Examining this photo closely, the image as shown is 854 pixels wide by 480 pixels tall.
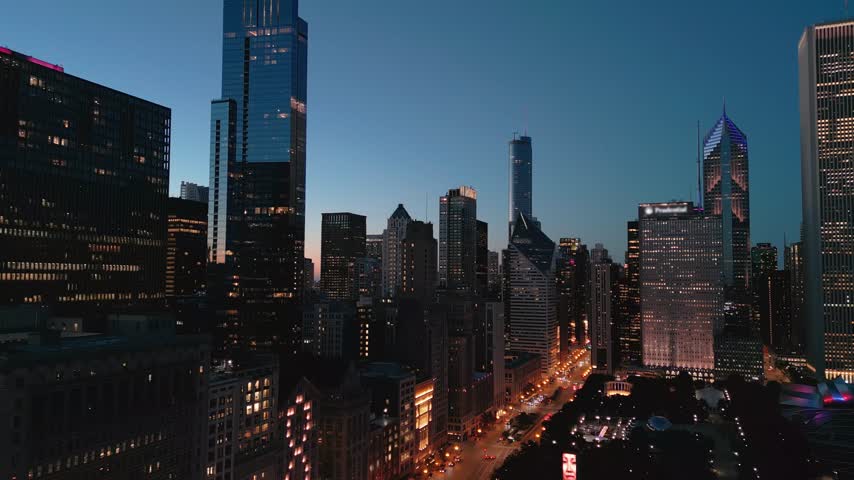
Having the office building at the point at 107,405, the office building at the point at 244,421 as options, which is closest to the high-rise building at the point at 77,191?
the office building at the point at 107,405

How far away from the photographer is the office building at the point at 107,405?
210 ft

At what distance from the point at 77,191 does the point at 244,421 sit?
66254mm

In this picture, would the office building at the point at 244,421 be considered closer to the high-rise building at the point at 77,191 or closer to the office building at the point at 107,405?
the office building at the point at 107,405

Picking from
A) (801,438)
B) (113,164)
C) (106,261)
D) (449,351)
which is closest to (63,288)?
(106,261)

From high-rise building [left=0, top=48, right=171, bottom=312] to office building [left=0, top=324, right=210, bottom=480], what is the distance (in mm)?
41840

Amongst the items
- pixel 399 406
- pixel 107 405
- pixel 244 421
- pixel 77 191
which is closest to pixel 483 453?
pixel 399 406

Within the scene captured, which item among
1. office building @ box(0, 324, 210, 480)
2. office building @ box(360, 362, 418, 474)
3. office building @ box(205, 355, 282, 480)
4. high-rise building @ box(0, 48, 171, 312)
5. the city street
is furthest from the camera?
the city street

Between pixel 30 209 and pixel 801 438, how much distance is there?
160 metres

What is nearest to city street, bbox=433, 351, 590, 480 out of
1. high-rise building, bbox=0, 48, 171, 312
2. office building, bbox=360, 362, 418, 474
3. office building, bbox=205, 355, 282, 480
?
office building, bbox=360, 362, 418, 474

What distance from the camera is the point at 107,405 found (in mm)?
72812

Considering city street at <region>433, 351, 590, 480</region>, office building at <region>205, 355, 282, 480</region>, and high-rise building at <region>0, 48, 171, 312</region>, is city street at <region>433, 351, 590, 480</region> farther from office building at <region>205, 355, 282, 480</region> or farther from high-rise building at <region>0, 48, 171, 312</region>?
high-rise building at <region>0, 48, 171, 312</region>

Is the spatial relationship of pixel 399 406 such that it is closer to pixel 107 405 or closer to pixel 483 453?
pixel 483 453

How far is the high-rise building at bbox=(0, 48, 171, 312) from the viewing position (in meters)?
118

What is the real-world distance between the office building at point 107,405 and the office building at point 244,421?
2913 millimetres
